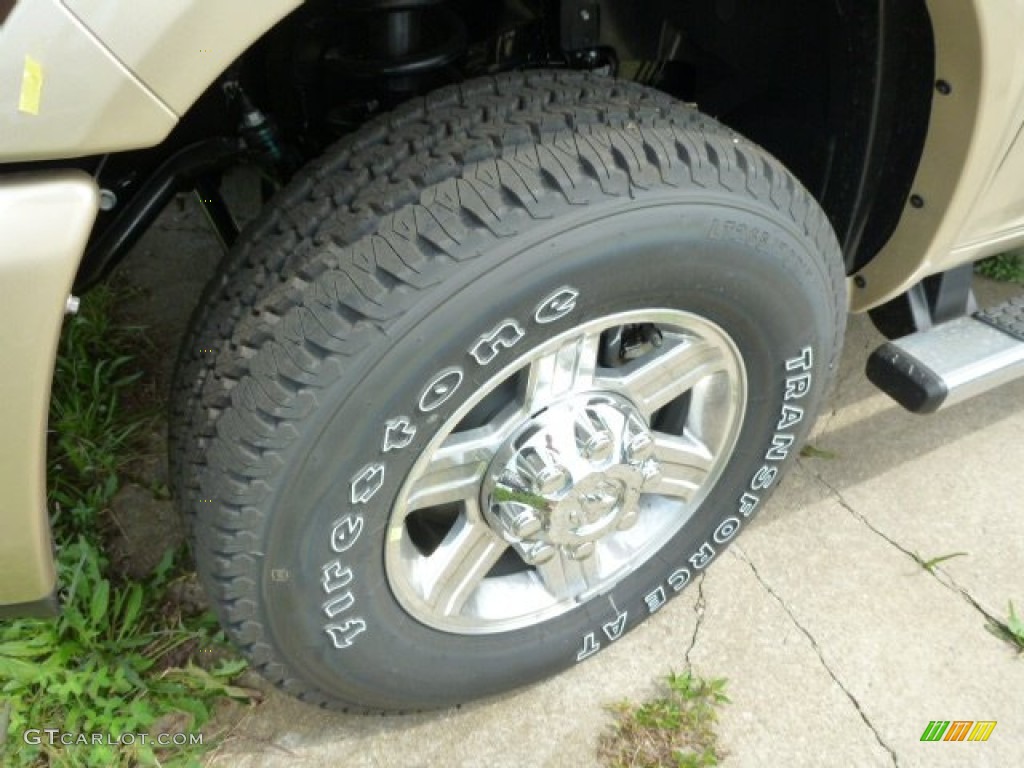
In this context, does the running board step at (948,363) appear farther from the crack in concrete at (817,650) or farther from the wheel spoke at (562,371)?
the wheel spoke at (562,371)

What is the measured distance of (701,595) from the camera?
2.07m

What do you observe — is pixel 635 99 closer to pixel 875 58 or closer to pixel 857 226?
pixel 875 58

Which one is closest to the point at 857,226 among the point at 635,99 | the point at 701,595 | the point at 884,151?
the point at 884,151

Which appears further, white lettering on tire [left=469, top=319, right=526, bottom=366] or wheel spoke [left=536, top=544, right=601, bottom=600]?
wheel spoke [left=536, top=544, right=601, bottom=600]

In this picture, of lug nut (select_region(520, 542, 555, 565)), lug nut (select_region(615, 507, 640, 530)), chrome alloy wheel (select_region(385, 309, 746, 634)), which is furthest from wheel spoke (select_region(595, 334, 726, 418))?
Answer: lug nut (select_region(520, 542, 555, 565))

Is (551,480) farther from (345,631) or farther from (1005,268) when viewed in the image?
(1005,268)

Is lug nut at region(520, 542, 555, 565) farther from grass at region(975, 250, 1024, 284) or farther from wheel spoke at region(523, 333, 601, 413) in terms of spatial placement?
grass at region(975, 250, 1024, 284)

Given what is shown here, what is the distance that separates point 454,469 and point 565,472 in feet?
0.64

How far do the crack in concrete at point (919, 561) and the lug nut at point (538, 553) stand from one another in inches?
39.1

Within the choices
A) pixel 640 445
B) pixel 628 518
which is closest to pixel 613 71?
pixel 640 445

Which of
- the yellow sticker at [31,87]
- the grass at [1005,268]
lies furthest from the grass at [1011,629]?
the yellow sticker at [31,87]

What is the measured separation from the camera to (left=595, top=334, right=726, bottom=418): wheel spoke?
156 cm

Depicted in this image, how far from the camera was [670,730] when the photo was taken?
1.80m

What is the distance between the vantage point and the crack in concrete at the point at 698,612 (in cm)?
196
